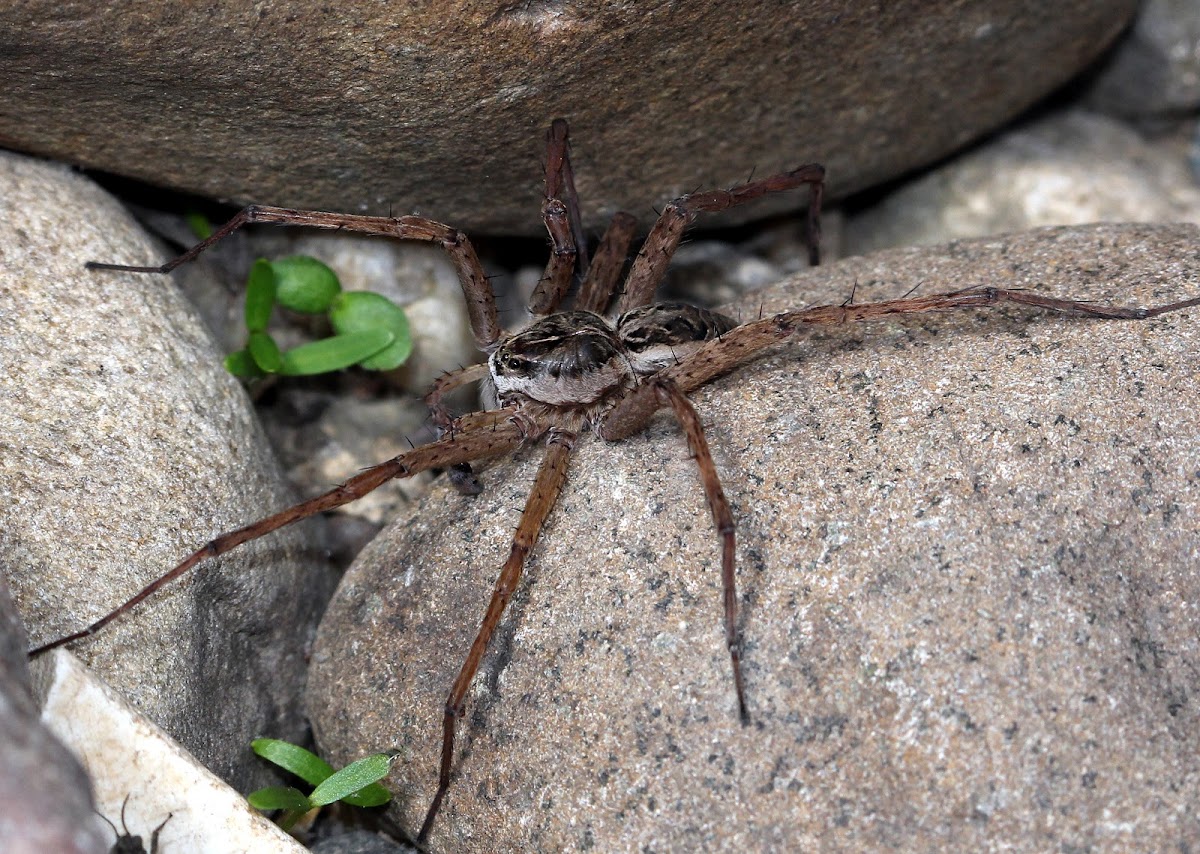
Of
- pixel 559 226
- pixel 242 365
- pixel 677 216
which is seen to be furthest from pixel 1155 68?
pixel 242 365

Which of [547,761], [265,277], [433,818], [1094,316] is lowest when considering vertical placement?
[433,818]

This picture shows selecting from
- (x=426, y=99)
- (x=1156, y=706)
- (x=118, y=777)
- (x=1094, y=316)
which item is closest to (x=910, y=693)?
(x=1156, y=706)

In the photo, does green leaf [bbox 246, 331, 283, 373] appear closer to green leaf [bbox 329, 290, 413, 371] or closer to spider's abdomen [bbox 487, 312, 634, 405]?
green leaf [bbox 329, 290, 413, 371]

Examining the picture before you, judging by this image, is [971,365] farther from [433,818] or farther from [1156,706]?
[433,818]

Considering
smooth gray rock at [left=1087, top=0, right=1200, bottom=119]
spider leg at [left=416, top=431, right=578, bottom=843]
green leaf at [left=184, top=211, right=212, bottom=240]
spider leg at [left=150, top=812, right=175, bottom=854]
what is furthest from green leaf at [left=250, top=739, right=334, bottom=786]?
smooth gray rock at [left=1087, top=0, right=1200, bottom=119]

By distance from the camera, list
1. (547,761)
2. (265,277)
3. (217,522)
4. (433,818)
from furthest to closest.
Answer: (265,277) → (217,522) → (433,818) → (547,761)

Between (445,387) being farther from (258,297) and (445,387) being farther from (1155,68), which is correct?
(1155,68)

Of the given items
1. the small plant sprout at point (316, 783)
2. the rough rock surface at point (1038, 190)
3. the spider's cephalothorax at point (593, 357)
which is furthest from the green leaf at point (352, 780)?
the rough rock surface at point (1038, 190)
